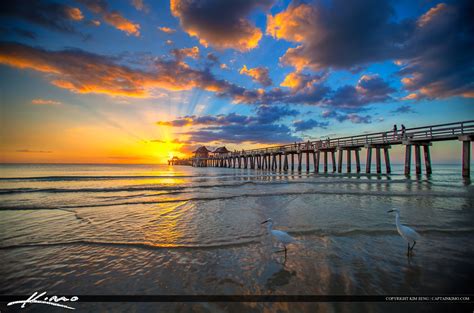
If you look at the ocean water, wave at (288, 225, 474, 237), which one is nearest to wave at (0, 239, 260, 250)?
the ocean water

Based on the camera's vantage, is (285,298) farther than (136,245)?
No

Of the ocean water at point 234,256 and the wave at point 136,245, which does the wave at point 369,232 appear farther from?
the wave at point 136,245

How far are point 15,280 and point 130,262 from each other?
1605 millimetres

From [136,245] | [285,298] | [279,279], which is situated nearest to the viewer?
[285,298]

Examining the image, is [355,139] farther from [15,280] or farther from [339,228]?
[15,280]

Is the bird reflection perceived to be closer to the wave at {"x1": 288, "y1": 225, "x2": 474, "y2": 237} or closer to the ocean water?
the ocean water

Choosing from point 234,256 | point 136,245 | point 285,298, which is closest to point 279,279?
point 285,298
